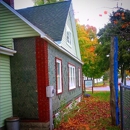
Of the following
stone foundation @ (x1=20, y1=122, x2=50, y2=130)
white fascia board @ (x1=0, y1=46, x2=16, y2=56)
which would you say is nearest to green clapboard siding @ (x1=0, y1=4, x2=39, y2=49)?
white fascia board @ (x1=0, y1=46, x2=16, y2=56)

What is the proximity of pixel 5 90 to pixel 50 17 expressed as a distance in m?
6.32

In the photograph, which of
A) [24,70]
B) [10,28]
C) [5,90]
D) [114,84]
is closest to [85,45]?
[114,84]

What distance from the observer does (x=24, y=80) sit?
22.4 feet

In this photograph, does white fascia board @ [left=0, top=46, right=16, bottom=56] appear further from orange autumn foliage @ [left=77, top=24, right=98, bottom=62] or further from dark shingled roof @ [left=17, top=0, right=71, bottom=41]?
orange autumn foliage @ [left=77, top=24, right=98, bottom=62]

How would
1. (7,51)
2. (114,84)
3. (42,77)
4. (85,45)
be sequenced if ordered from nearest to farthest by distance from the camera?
1. (7,51)
2. (42,77)
3. (114,84)
4. (85,45)

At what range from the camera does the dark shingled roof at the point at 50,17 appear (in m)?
9.61

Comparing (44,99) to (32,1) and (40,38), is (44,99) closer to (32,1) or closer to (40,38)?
(40,38)

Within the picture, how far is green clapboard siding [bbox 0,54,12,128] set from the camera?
6191 millimetres

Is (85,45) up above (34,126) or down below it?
above

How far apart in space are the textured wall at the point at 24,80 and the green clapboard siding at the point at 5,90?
7.8 inches

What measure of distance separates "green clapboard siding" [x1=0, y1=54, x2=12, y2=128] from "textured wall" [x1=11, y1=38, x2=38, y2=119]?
0.20m

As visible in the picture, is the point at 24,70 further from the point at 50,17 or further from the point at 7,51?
the point at 50,17

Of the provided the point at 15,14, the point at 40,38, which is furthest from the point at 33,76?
the point at 15,14

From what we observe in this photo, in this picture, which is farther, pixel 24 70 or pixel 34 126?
pixel 24 70
